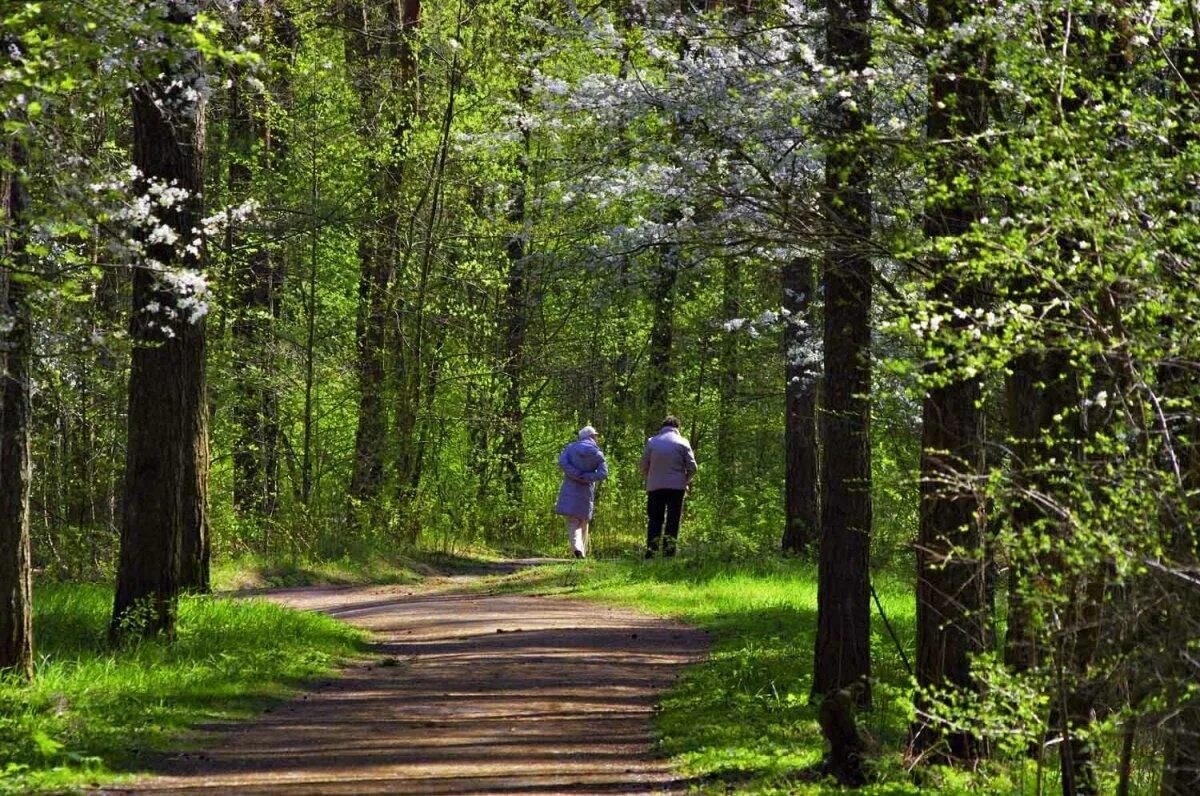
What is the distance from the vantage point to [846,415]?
33.0 feet

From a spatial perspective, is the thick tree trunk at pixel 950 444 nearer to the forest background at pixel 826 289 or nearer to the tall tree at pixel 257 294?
the forest background at pixel 826 289

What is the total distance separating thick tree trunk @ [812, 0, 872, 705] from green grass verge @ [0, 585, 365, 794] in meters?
3.98

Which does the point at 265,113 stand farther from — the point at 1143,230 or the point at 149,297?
the point at 1143,230

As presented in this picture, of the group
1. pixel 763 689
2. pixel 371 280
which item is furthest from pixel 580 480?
pixel 763 689

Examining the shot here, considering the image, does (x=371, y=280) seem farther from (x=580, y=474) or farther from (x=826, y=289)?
(x=826, y=289)

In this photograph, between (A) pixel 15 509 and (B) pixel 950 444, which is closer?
(B) pixel 950 444

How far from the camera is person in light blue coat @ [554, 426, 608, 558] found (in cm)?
2342

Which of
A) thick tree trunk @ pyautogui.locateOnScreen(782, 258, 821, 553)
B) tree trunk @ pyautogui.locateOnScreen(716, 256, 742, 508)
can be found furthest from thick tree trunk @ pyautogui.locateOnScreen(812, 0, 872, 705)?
tree trunk @ pyautogui.locateOnScreen(716, 256, 742, 508)

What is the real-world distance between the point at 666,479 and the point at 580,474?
4.98 feet

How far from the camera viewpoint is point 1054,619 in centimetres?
641

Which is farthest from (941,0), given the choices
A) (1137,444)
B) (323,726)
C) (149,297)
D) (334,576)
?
(334,576)

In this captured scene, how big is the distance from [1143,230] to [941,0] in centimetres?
236

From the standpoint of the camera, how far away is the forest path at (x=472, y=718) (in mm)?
8562

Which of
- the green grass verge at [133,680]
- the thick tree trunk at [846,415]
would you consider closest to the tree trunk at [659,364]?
the green grass verge at [133,680]
